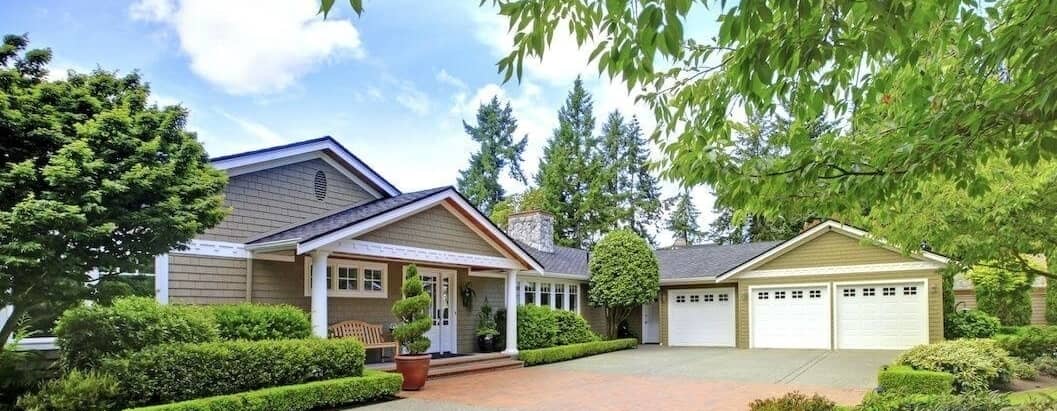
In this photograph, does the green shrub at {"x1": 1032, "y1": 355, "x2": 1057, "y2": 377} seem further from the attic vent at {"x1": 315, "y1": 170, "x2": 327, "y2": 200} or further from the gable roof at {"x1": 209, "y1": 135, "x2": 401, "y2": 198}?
the attic vent at {"x1": 315, "y1": 170, "x2": 327, "y2": 200}

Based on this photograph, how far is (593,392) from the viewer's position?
11406 mm

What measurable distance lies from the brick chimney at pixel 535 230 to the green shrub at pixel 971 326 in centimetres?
1239

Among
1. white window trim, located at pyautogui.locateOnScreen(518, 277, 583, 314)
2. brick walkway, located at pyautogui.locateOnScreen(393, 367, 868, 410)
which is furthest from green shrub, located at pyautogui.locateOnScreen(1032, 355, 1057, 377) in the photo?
white window trim, located at pyautogui.locateOnScreen(518, 277, 583, 314)

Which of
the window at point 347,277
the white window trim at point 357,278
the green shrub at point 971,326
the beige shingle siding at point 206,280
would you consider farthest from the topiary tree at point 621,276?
the beige shingle siding at point 206,280

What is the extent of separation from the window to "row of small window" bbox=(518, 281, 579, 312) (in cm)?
664

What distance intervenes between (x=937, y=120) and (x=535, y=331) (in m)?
14.1

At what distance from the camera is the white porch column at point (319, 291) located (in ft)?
36.9

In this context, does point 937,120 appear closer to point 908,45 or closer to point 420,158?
point 908,45

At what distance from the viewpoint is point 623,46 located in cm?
280

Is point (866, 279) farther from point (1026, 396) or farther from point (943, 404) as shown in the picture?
point (943, 404)

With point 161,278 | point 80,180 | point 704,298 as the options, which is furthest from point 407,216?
point 704,298

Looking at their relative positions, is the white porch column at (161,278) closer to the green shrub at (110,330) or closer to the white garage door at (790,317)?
the green shrub at (110,330)

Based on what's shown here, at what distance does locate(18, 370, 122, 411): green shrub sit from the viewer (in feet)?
23.6

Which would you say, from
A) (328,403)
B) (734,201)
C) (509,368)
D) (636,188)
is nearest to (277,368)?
(328,403)
